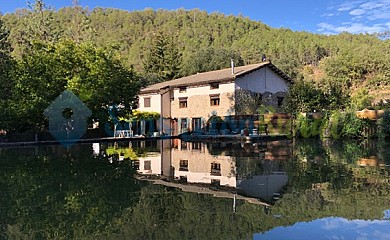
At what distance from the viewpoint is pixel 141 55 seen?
225ft

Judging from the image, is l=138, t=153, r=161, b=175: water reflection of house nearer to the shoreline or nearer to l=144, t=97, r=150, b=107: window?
the shoreline

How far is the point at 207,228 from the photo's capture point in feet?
18.1

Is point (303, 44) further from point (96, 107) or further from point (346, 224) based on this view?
point (346, 224)

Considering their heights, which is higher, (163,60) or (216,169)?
(163,60)

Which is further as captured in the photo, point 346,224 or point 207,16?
point 207,16

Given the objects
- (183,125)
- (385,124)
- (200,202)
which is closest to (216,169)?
(200,202)

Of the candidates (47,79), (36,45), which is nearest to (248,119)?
(47,79)

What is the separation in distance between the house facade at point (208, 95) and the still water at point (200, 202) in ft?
64.2

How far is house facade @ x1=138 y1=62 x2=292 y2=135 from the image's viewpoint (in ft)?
103

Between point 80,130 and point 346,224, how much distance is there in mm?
25721

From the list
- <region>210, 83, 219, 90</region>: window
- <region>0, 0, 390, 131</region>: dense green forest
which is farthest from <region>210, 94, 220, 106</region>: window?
<region>0, 0, 390, 131</region>: dense green forest

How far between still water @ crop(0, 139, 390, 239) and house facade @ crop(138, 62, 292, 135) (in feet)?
64.2

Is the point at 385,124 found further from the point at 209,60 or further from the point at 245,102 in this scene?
the point at 209,60

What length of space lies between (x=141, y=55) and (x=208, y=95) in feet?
128
